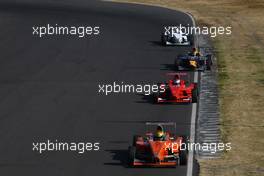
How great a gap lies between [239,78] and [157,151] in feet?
49.1

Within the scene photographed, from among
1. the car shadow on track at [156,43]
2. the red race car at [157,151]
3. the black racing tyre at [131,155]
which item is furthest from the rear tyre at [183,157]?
the car shadow on track at [156,43]

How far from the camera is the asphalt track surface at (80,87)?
2670 centimetres

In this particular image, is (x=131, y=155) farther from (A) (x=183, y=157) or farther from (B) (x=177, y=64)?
(B) (x=177, y=64)

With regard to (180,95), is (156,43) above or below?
above

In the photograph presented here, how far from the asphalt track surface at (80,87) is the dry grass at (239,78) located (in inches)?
64.9

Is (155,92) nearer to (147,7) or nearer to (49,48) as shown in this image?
(49,48)

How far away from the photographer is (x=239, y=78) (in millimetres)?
40375

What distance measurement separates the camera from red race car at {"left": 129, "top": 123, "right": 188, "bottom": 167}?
25.8 m

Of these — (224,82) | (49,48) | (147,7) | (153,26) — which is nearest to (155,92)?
(224,82)

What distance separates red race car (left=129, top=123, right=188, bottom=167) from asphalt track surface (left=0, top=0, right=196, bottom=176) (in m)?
0.29

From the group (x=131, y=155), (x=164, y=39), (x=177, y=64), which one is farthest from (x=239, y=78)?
(x=131, y=155)

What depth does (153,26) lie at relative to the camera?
56812mm

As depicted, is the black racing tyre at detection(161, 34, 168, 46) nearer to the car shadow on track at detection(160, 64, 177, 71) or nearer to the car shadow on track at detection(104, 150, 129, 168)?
the car shadow on track at detection(160, 64, 177, 71)

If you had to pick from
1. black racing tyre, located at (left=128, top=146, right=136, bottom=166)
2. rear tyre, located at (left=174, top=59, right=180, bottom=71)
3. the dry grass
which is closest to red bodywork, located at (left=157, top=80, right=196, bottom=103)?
the dry grass
